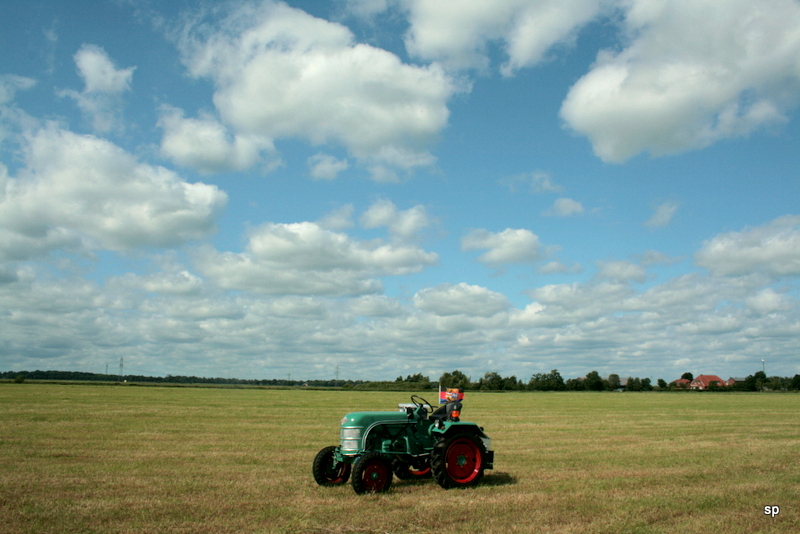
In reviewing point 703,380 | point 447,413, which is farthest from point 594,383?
point 447,413

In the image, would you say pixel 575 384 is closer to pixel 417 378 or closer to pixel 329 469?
pixel 417 378

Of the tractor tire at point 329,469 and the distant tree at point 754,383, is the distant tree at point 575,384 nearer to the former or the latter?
the distant tree at point 754,383

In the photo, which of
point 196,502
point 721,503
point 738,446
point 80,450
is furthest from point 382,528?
point 738,446

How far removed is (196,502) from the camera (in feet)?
28.0

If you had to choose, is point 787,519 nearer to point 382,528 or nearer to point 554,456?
point 382,528

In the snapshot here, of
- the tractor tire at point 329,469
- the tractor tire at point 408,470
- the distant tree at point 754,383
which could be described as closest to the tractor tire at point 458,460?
the tractor tire at point 408,470

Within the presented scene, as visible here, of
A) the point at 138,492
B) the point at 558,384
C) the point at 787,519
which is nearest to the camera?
the point at 787,519

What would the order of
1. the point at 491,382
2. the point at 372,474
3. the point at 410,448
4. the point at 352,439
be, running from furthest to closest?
the point at 491,382, the point at 410,448, the point at 352,439, the point at 372,474

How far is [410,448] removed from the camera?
10.4m

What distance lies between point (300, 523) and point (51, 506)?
148 inches

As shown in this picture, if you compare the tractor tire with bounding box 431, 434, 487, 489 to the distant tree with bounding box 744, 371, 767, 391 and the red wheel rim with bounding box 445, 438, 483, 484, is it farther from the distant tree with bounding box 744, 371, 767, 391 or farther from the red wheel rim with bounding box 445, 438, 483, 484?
the distant tree with bounding box 744, 371, 767, 391

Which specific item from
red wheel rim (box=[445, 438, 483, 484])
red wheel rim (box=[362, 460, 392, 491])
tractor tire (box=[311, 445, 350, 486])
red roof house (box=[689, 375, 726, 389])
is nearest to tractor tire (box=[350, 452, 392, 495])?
red wheel rim (box=[362, 460, 392, 491])

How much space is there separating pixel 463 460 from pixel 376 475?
1.75 m

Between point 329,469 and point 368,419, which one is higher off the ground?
point 368,419
